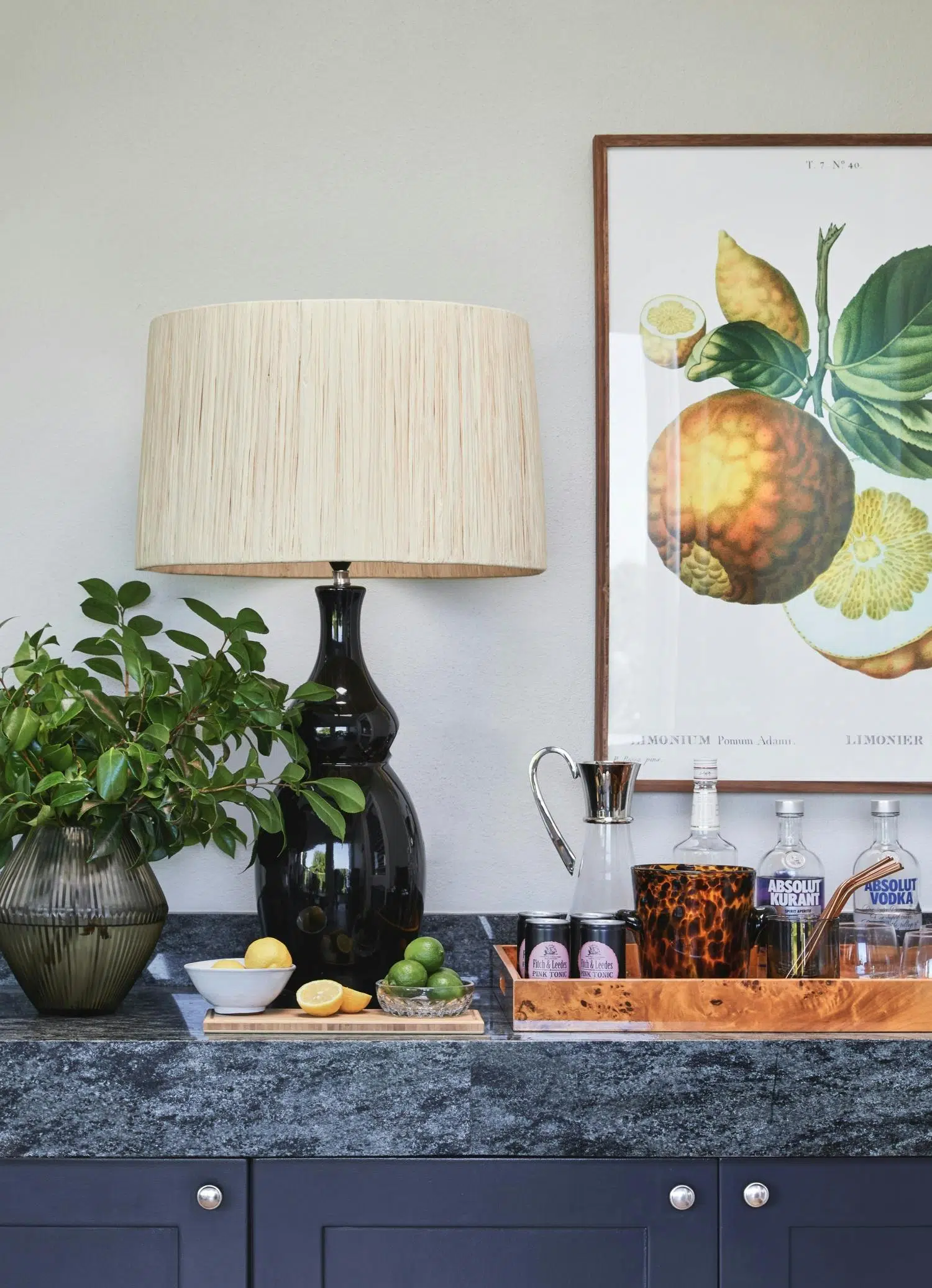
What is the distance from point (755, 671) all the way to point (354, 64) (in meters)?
1.01

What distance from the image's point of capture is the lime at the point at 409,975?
142cm

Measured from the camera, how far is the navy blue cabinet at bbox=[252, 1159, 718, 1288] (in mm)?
1342

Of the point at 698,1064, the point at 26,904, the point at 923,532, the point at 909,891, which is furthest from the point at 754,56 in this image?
the point at 26,904

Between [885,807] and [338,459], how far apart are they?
2.68ft

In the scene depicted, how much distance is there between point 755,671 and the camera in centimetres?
180

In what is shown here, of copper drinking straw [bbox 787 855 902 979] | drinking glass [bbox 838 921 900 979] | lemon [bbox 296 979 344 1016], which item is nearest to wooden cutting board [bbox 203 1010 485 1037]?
lemon [bbox 296 979 344 1016]

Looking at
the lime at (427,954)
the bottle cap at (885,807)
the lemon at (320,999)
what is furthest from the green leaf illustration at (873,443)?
the lemon at (320,999)

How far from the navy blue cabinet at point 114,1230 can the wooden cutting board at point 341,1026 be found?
0.44 feet

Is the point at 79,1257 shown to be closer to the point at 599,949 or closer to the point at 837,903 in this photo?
the point at 599,949

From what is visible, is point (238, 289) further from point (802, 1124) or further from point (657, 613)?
point (802, 1124)

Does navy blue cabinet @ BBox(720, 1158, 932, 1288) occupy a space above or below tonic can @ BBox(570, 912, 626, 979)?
below

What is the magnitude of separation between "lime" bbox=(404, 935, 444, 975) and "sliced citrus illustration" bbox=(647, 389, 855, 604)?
0.63 metres

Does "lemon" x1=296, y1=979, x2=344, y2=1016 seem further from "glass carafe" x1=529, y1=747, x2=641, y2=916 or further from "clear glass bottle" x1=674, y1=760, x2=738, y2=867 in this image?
"clear glass bottle" x1=674, y1=760, x2=738, y2=867

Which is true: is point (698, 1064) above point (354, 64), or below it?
below
